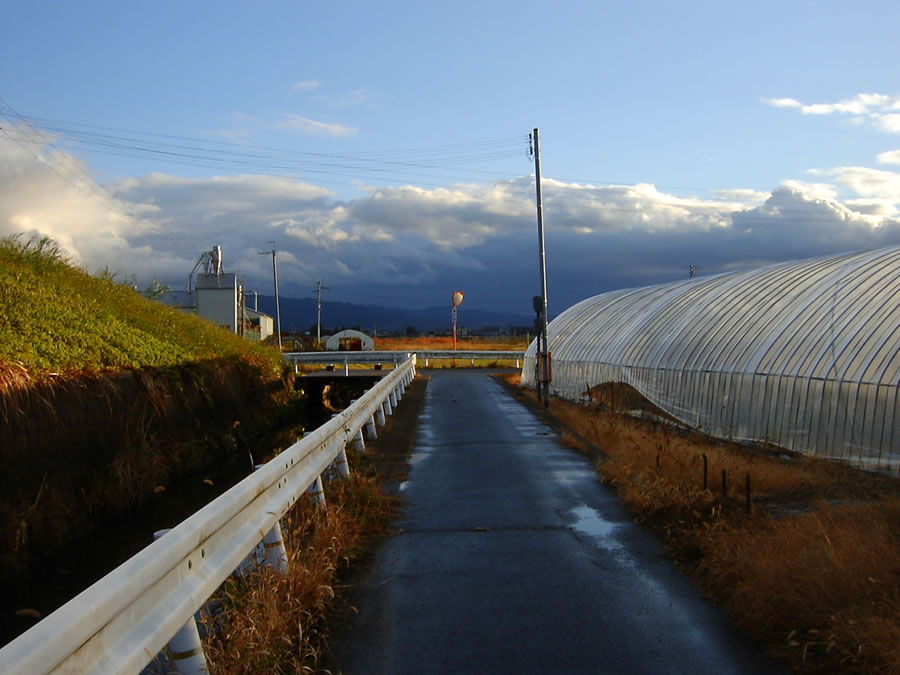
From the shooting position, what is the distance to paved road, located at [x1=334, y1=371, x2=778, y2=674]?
4914 millimetres

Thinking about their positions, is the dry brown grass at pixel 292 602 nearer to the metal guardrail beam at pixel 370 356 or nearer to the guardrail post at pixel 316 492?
the guardrail post at pixel 316 492

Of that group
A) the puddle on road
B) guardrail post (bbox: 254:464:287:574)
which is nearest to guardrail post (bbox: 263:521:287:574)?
guardrail post (bbox: 254:464:287:574)

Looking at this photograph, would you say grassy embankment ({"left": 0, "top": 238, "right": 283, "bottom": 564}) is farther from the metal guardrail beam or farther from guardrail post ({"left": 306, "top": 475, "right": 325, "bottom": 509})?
the metal guardrail beam

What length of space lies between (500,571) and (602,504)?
3.06m

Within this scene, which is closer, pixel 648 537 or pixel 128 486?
pixel 648 537

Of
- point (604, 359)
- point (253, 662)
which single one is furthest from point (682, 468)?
point (604, 359)

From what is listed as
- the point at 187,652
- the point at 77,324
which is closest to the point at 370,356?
the point at 77,324

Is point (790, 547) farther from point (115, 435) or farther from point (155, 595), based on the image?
point (115, 435)

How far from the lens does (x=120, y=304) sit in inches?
814

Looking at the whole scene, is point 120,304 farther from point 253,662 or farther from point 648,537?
point 253,662

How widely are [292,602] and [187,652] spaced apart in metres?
1.26

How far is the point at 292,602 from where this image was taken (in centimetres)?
531

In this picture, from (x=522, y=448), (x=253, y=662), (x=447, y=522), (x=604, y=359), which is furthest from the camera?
(x=604, y=359)

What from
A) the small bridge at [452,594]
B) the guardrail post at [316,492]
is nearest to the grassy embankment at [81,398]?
the guardrail post at [316,492]
